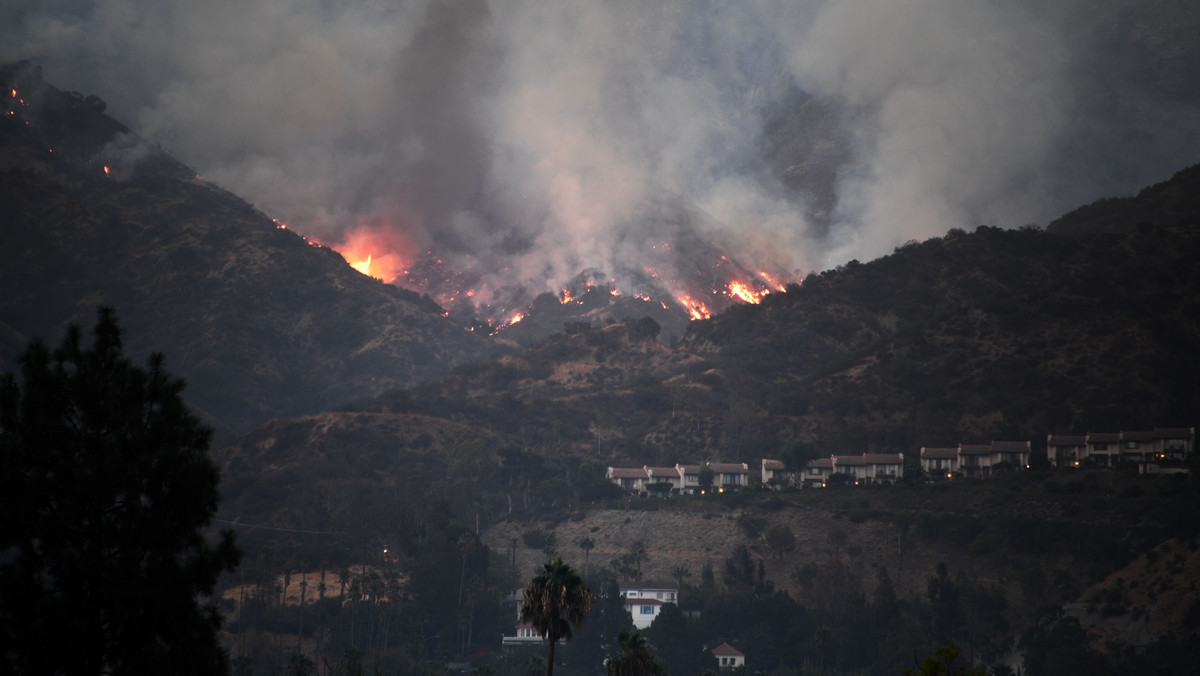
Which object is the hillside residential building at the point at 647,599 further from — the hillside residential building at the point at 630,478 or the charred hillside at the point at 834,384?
the hillside residential building at the point at 630,478

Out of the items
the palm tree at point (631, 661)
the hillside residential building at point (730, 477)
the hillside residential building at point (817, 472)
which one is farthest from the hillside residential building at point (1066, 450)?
the palm tree at point (631, 661)

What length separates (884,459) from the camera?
12725 centimetres

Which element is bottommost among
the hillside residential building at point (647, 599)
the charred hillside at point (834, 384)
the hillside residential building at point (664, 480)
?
the hillside residential building at point (647, 599)

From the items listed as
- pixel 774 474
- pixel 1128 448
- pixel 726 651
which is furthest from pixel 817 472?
pixel 726 651

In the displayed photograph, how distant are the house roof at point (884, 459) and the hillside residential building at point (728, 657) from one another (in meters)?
47.7

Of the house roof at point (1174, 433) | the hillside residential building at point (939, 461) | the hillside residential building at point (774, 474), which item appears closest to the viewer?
the house roof at point (1174, 433)

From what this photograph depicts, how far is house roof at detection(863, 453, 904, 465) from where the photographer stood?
126500mm

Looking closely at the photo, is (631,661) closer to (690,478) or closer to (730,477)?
(730,477)

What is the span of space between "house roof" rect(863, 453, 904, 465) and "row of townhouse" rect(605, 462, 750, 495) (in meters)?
16.5

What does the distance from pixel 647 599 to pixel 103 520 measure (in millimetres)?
81058

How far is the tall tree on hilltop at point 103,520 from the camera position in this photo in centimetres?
2069

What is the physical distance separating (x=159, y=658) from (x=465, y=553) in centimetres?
8598

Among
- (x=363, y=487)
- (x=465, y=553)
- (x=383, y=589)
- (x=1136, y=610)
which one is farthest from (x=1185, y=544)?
(x=363, y=487)

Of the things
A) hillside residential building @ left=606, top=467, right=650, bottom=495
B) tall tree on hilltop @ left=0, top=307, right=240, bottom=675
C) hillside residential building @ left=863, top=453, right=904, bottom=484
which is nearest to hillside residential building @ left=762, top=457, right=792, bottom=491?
hillside residential building @ left=863, top=453, right=904, bottom=484
